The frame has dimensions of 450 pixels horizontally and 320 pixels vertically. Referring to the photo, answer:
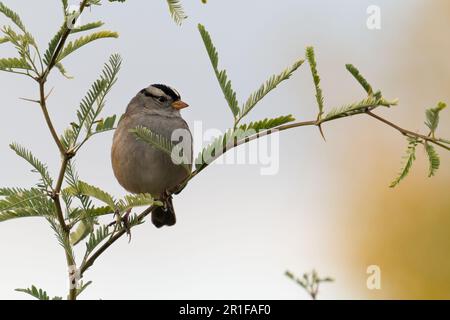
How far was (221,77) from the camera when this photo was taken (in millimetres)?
3217

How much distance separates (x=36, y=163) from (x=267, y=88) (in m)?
0.93

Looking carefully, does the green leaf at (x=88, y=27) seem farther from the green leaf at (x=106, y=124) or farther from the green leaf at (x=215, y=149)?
the green leaf at (x=215, y=149)

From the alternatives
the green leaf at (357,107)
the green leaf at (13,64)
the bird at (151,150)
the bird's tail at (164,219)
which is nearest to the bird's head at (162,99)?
the bird at (151,150)

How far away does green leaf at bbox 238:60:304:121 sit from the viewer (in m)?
3.07

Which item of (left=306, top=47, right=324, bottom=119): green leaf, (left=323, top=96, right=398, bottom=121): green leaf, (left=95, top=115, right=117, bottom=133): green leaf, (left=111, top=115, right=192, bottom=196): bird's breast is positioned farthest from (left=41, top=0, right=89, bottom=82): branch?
(left=111, top=115, right=192, bottom=196): bird's breast

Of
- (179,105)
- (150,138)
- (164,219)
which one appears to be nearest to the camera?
(150,138)

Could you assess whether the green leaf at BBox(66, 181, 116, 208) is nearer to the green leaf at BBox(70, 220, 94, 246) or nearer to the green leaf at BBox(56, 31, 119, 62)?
the green leaf at BBox(70, 220, 94, 246)

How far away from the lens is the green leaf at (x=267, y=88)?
10.1 feet

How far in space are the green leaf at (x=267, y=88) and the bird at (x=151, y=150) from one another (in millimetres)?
2359

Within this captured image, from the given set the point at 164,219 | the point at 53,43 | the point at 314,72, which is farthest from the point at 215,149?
the point at 164,219

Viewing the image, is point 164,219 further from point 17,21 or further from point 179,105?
point 17,21

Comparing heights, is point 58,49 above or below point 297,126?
above

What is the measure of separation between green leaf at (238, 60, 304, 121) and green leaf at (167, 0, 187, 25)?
41cm
